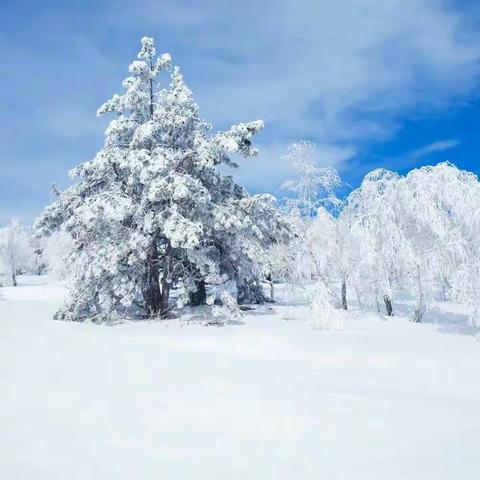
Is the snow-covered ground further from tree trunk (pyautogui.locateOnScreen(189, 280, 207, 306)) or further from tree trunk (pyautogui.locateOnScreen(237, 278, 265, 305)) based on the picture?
tree trunk (pyautogui.locateOnScreen(237, 278, 265, 305))

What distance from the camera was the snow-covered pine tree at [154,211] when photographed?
19609mm

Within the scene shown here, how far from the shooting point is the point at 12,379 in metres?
8.59

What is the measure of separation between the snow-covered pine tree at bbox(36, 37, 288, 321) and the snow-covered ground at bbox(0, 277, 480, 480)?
20.9ft

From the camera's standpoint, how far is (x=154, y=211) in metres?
20.5

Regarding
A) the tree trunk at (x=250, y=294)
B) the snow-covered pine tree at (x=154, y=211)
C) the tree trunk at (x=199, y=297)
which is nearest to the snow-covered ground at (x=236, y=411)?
the snow-covered pine tree at (x=154, y=211)

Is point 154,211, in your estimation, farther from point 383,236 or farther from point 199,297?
point 383,236

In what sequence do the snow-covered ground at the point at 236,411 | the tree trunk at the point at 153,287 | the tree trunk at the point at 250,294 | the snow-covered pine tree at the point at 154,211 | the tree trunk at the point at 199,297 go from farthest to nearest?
the tree trunk at the point at 250,294 < the tree trunk at the point at 199,297 < the tree trunk at the point at 153,287 < the snow-covered pine tree at the point at 154,211 < the snow-covered ground at the point at 236,411

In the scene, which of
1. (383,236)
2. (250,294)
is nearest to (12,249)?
(250,294)

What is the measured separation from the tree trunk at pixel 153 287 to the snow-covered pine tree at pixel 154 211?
0.16 ft

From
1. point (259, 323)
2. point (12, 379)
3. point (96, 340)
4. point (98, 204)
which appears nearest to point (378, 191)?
point (259, 323)

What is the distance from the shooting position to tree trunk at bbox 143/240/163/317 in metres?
21.1

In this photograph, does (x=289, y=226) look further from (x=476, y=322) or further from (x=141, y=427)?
Answer: (x=141, y=427)

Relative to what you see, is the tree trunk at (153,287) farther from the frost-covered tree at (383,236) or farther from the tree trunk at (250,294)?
the frost-covered tree at (383,236)

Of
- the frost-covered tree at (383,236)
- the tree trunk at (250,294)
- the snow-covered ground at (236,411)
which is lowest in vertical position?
the snow-covered ground at (236,411)
